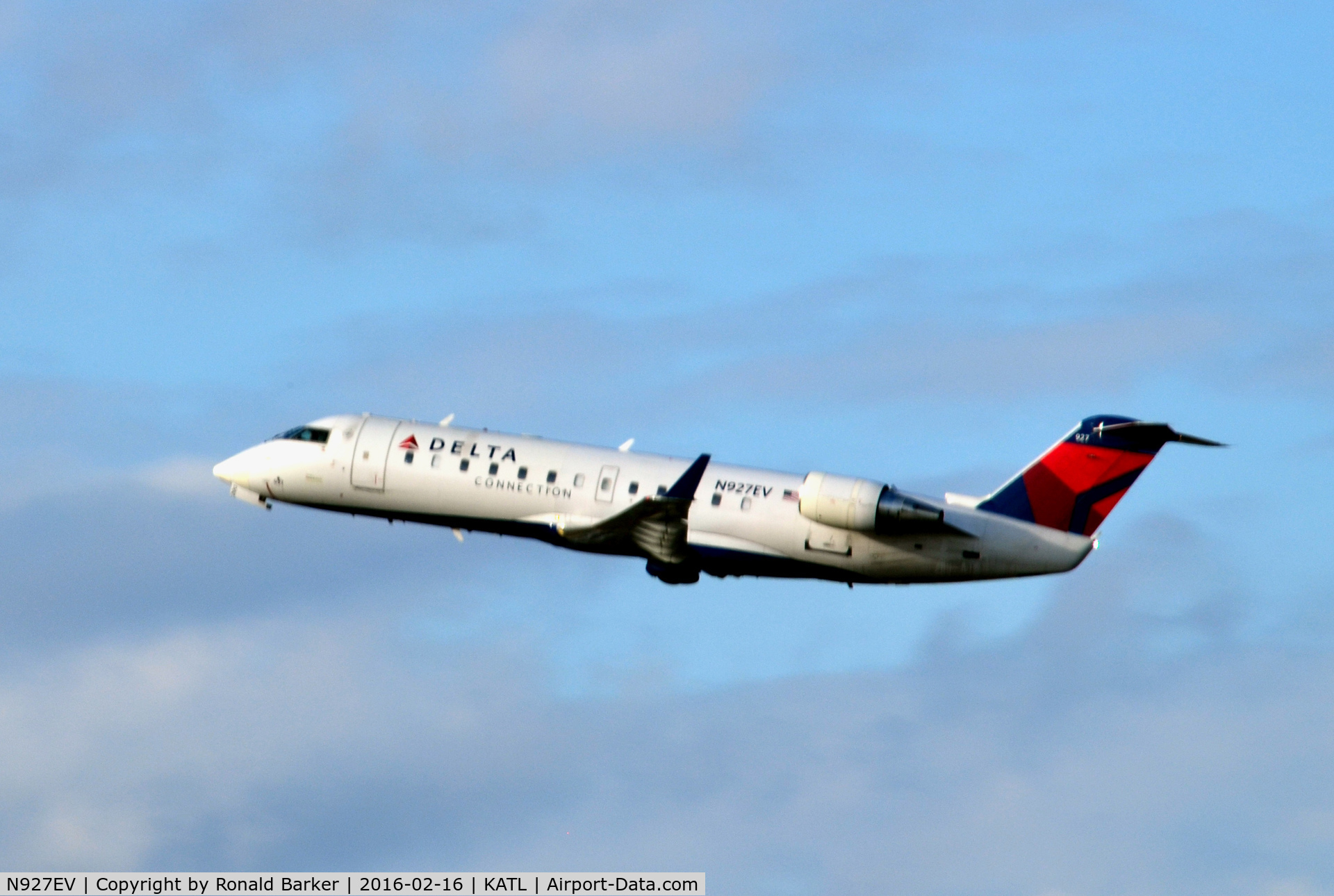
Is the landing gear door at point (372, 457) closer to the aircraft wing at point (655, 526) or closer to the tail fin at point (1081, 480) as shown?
the aircraft wing at point (655, 526)

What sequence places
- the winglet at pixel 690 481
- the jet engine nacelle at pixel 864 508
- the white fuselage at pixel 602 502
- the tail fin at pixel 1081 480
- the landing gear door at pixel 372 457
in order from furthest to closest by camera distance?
the landing gear door at pixel 372 457, the tail fin at pixel 1081 480, the white fuselage at pixel 602 502, the jet engine nacelle at pixel 864 508, the winglet at pixel 690 481

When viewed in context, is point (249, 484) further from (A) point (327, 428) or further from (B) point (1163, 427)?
(B) point (1163, 427)

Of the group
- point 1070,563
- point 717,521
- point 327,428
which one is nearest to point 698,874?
point 717,521

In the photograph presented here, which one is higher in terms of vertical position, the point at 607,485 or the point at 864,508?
the point at 607,485

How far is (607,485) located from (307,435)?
8.08 m

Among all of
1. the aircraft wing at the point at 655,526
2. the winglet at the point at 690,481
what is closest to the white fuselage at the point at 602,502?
the aircraft wing at the point at 655,526

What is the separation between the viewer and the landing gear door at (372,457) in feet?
164

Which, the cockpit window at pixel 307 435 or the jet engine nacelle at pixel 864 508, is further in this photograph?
the cockpit window at pixel 307 435

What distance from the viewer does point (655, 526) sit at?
47094mm

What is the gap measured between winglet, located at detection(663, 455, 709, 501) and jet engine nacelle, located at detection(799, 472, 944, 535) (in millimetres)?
2597

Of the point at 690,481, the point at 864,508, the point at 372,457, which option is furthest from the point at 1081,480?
the point at 372,457

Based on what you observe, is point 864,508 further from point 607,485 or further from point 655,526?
point 607,485

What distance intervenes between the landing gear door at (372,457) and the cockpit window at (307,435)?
99 centimetres

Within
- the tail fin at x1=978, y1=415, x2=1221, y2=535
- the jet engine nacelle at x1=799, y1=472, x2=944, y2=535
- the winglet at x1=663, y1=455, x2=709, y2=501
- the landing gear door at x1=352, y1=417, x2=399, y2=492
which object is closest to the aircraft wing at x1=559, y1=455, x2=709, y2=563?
the winglet at x1=663, y1=455, x2=709, y2=501
